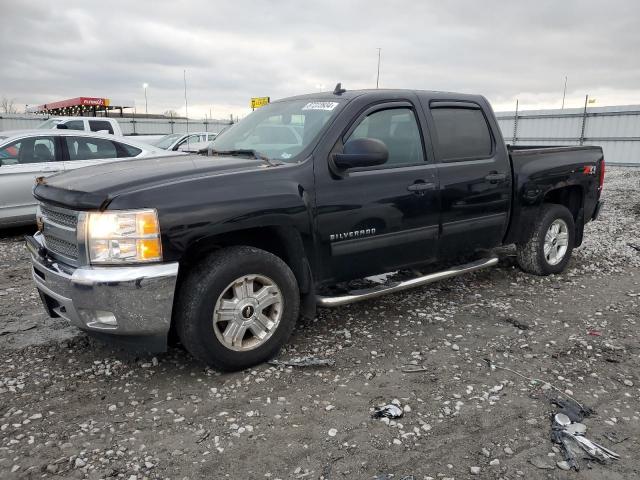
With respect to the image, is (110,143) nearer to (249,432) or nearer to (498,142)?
(498,142)

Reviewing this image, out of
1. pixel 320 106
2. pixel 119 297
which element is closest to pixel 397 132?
pixel 320 106

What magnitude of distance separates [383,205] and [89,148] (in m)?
5.77

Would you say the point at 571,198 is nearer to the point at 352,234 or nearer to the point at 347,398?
the point at 352,234

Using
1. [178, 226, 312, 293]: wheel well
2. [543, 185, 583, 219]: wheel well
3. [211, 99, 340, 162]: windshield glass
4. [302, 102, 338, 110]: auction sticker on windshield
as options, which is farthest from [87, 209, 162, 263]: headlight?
[543, 185, 583, 219]: wheel well

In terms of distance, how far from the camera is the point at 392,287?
3984mm

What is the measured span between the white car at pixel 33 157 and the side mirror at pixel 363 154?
4.21 meters

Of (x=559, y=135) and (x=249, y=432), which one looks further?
(x=559, y=135)

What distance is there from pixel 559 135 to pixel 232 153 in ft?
73.8

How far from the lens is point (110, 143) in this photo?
26.2 ft

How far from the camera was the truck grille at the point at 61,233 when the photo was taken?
3096 mm

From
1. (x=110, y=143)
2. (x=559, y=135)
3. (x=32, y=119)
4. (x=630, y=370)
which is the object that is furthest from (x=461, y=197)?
(x=32, y=119)

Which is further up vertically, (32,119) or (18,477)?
(32,119)

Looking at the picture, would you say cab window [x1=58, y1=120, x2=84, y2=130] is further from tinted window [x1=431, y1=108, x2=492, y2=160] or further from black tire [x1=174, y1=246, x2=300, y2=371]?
black tire [x1=174, y1=246, x2=300, y2=371]

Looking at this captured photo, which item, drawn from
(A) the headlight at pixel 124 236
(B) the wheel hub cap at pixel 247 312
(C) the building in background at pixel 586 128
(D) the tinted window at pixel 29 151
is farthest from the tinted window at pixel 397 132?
(C) the building in background at pixel 586 128
